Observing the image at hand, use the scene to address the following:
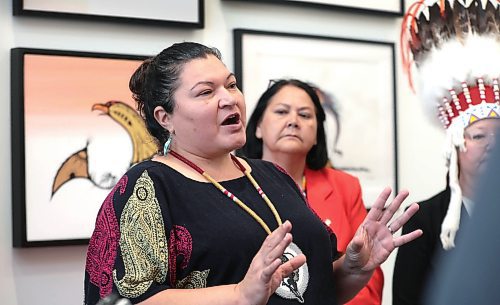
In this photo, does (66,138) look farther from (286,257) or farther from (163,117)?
(286,257)

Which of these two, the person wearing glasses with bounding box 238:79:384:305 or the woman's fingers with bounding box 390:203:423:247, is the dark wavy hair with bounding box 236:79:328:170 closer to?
the person wearing glasses with bounding box 238:79:384:305

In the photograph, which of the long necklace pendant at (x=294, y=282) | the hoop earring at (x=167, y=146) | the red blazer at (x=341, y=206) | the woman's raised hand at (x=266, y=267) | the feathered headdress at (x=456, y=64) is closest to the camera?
the woman's raised hand at (x=266, y=267)

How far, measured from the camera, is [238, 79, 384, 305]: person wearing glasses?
2593 mm

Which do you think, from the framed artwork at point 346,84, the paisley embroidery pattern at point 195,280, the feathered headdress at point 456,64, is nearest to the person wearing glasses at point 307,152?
the framed artwork at point 346,84

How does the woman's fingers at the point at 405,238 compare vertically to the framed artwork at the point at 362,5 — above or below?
below

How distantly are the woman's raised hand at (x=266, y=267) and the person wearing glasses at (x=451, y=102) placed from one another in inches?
39.8

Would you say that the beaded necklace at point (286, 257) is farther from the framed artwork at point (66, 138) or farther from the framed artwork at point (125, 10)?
the framed artwork at point (125, 10)

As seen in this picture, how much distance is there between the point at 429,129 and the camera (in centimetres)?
327

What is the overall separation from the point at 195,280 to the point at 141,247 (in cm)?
12

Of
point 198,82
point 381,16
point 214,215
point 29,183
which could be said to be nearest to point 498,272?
point 214,215

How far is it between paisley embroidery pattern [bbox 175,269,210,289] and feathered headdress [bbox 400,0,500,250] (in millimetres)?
1040

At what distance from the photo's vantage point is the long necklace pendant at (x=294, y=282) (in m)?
1.60

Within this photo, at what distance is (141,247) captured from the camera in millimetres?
1516

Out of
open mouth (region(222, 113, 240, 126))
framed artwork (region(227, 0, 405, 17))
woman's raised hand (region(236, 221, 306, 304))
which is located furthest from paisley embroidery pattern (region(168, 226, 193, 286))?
framed artwork (region(227, 0, 405, 17))
